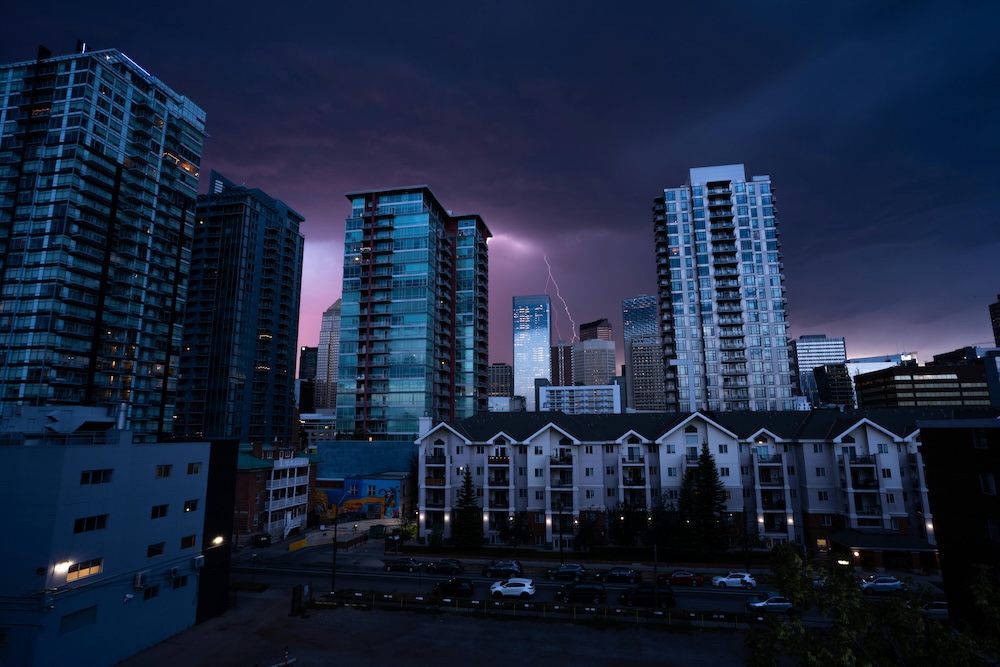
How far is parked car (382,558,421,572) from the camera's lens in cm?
5784

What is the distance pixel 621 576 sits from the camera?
50.5m

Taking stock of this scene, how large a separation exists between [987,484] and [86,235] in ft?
399

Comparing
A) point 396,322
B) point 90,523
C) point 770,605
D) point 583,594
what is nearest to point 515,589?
point 583,594

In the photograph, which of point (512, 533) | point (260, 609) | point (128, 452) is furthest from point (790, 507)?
point (128, 452)

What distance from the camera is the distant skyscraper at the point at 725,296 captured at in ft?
389

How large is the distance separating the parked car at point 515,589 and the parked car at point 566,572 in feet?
21.1

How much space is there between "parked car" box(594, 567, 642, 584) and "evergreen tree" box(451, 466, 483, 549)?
712 inches

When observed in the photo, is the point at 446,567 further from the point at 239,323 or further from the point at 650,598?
the point at 239,323

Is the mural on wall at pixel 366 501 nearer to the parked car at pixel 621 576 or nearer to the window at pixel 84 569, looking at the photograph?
the parked car at pixel 621 576

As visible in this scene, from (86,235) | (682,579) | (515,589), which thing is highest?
(86,235)

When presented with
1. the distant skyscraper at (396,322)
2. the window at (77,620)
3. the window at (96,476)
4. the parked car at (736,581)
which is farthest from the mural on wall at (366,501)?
the window at (96,476)

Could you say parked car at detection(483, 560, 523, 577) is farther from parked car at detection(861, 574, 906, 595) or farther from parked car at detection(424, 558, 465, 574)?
parked car at detection(861, 574, 906, 595)

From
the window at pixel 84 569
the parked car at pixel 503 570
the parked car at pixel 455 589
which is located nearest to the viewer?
the window at pixel 84 569

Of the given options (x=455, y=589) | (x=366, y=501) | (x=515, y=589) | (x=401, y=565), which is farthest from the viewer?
(x=366, y=501)
